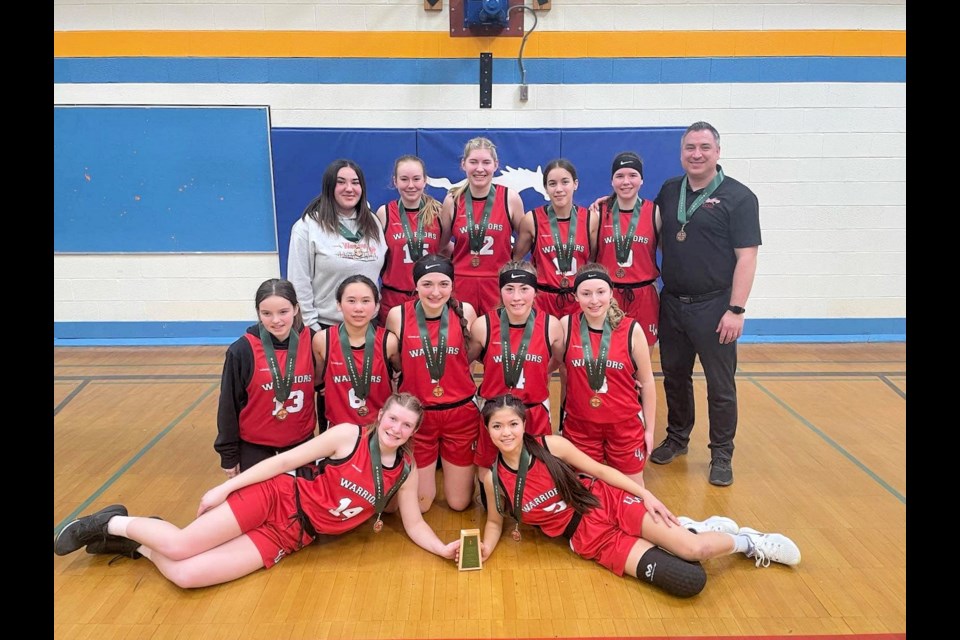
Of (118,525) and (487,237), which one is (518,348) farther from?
(118,525)

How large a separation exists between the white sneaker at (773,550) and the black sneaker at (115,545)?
3.05 m

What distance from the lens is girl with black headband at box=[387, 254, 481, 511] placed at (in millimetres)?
3195

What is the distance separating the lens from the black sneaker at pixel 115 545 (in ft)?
9.27

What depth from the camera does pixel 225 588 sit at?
268 centimetres

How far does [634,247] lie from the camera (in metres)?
3.82

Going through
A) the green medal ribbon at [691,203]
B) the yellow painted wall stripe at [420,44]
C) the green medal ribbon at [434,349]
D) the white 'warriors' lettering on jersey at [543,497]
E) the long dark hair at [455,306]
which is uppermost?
the yellow painted wall stripe at [420,44]

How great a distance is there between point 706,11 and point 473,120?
269cm

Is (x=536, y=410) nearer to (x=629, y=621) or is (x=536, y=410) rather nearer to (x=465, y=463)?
(x=465, y=463)

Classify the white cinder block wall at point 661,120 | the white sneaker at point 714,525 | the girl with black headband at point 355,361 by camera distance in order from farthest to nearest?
1. the white cinder block wall at point 661,120
2. the girl with black headband at point 355,361
3. the white sneaker at point 714,525

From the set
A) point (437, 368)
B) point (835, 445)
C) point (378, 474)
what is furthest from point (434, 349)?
point (835, 445)

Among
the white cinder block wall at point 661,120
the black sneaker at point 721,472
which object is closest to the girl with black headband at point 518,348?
the black sneaker at point 721,472

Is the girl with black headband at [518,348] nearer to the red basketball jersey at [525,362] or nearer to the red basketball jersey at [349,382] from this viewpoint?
the red basketball jersey at [525,362]

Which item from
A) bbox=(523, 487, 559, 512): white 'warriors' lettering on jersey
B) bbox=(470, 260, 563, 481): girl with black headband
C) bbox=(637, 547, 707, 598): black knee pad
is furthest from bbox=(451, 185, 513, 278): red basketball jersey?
bbox=(637, 547, 707, 598): black knee pad

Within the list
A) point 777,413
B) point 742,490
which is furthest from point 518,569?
point 777,413
